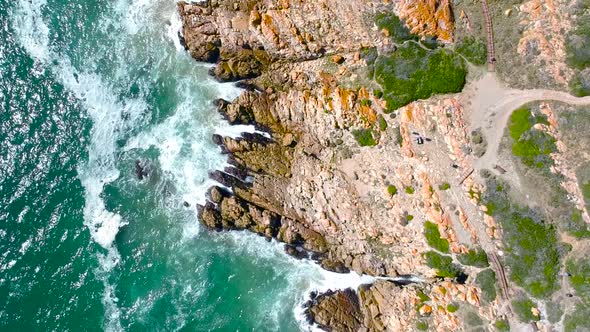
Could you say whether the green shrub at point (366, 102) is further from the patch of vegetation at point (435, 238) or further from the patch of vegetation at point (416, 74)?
the patch of vegetation at point (435, 238)

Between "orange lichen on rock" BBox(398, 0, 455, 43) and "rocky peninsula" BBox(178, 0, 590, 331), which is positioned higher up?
"orange lichen on rock" BBox(398, 0, 455, 43)

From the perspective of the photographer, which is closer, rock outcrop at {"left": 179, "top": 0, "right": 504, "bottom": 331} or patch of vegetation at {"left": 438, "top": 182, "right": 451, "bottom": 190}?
patch of vegetation at {"left": 438, "top": 182, "right": 451, "bottom": 190}

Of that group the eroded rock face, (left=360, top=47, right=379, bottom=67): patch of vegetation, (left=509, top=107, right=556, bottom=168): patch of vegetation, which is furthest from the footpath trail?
the eroded rock face

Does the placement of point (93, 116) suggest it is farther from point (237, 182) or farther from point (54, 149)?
point (237, 182)

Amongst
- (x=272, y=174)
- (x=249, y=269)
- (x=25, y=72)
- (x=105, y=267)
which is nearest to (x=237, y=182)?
(x=272, y=174)

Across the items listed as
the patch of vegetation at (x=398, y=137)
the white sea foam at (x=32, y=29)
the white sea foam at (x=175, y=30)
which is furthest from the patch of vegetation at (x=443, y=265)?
the white sea foam at (x=32, y=29)

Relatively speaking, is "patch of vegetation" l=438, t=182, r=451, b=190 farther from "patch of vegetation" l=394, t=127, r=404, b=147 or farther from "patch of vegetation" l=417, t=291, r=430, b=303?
"patch of vegetation" l=417, t=291, r=430, b=303
